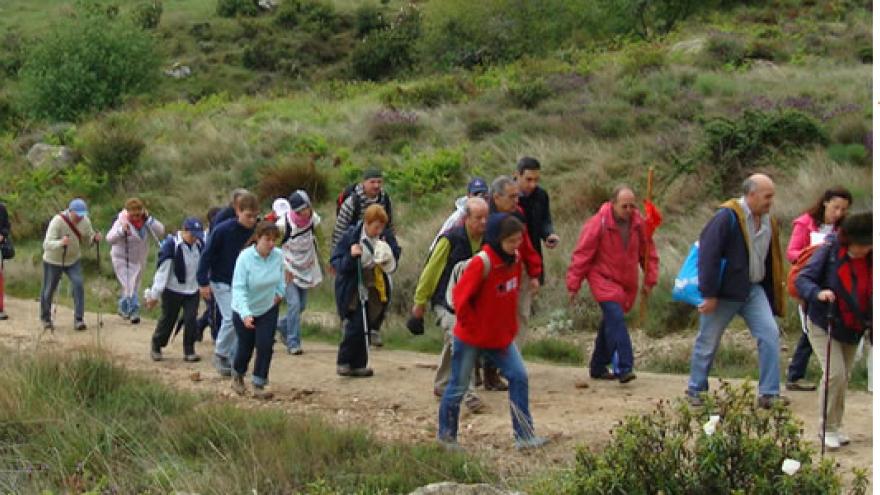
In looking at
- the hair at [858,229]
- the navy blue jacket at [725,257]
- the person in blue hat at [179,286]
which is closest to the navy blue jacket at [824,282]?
the hair at [858,229]

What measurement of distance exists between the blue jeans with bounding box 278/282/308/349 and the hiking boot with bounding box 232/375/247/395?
1.79 meters

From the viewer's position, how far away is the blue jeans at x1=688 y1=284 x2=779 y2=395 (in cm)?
865

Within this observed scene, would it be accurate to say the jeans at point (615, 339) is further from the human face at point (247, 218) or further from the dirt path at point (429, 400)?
the human face at point (247, 218)

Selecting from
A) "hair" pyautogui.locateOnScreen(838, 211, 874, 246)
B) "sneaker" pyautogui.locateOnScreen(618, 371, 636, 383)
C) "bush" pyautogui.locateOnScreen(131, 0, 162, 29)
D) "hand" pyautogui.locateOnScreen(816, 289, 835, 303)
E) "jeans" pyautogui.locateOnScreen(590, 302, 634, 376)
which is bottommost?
"sneaker" pyautogui.locateOnScreen(618, 371, 636, 383)

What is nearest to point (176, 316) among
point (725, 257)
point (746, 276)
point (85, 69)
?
point (725, 257)

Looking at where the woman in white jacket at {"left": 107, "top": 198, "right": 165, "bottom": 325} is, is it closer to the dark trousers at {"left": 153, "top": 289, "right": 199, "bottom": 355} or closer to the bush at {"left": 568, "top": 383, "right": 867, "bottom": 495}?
the dark trousers at {"left": 153, "top": 289, "right": 199, "bottom": 355}

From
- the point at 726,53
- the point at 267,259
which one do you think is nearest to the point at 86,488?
the point at 267,259

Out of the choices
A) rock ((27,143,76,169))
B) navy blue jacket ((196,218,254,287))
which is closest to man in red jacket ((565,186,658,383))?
navy blue jacket ((196,218,254,287))

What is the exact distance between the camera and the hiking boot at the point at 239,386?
10.4 metres

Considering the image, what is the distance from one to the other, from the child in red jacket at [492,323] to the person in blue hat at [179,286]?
179 inches

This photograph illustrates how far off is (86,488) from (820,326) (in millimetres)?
4516

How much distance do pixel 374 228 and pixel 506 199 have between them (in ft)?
5.34

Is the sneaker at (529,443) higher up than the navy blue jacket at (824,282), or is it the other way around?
the navy blue jacket at (824,282)

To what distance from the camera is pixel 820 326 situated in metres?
7.71
